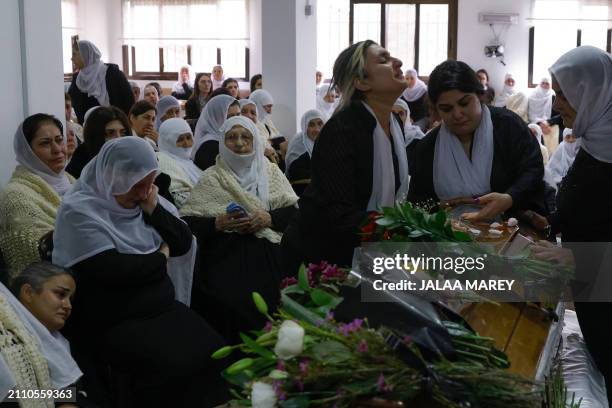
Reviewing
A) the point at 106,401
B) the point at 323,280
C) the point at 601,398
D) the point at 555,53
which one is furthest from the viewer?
the point at 555,53

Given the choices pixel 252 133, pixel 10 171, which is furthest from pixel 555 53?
pixel 10 171

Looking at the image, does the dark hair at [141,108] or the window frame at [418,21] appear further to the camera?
the window frame at [418,21]

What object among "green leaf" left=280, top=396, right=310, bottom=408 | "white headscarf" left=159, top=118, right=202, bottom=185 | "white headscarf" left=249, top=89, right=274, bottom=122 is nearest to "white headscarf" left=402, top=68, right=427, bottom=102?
"white headscarf" left=249, top=89, right=274, bottom=122

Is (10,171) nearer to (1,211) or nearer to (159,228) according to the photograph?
(1,211)

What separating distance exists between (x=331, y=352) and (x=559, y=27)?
662 inches

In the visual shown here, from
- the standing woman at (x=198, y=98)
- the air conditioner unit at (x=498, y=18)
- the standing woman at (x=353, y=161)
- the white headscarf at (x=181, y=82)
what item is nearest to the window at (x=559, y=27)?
the air conditioner unit at (x=498, y=18)

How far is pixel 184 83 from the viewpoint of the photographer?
52.5ft

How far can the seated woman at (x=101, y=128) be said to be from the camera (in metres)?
4.93

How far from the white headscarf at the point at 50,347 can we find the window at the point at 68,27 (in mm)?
13266

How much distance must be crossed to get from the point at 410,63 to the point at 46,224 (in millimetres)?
14331

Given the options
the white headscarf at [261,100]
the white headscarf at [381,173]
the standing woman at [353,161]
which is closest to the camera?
the standing woman at [353,161]

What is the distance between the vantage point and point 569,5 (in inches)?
675

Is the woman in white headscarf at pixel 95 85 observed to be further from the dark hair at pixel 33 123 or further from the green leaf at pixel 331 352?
the green leaf at pixel 331 352

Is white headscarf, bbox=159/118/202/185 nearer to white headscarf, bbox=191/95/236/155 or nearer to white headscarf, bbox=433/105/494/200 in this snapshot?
white headscarf, bbox=191/95/236/155
